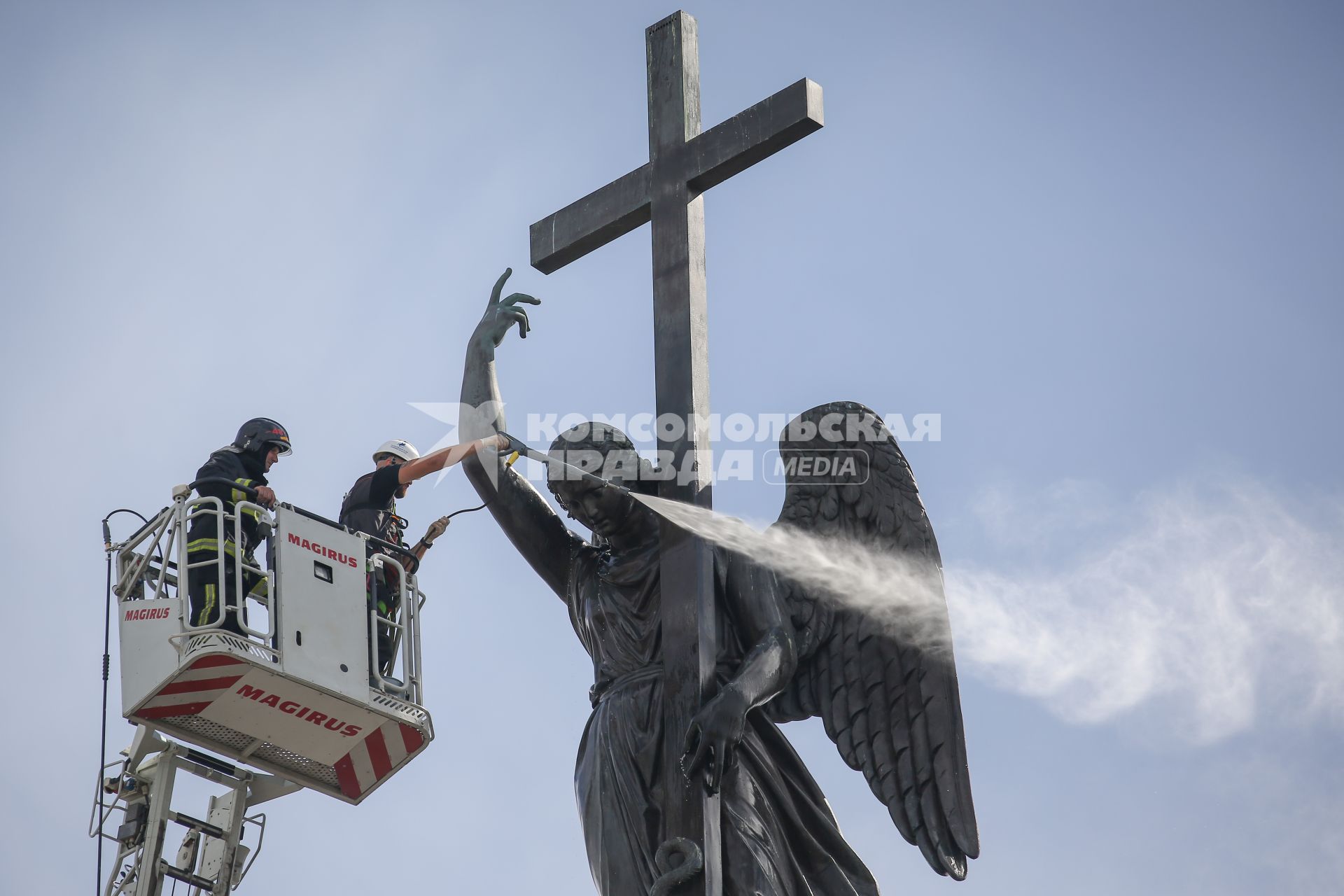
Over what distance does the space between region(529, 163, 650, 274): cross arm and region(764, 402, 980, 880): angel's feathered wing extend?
1.32 meters

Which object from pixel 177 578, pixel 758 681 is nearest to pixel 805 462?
pixel 758 681

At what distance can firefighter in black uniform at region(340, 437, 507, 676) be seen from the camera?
48.2 ft

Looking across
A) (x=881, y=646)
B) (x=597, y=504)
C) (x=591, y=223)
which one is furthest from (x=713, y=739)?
(x=591, y=223)

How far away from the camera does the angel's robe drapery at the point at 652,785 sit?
1008 centimetres

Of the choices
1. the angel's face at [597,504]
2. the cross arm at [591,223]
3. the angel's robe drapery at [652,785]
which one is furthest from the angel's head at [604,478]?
the cross arm at [591,223]

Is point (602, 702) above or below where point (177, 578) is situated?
below

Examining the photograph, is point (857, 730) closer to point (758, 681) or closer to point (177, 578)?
point (758, 681)

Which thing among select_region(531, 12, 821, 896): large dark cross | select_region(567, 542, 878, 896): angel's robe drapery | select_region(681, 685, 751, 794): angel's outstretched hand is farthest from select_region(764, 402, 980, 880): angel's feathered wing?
select_region(681, 685, 751, 794): angel's outstretched hand

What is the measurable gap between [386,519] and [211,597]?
1.59 m

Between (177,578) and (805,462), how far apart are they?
14.9 feet

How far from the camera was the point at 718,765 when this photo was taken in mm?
9820

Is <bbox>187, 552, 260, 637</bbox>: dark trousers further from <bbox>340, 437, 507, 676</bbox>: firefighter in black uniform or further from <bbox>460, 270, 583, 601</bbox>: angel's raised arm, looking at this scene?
<bbox>460, 270, 583, 601</bbox>: angel's raised arm

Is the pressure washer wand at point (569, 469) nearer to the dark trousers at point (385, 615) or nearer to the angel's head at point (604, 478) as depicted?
the angel's head at point (604, 478)

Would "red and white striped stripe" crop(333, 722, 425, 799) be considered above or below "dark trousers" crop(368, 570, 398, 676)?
below
